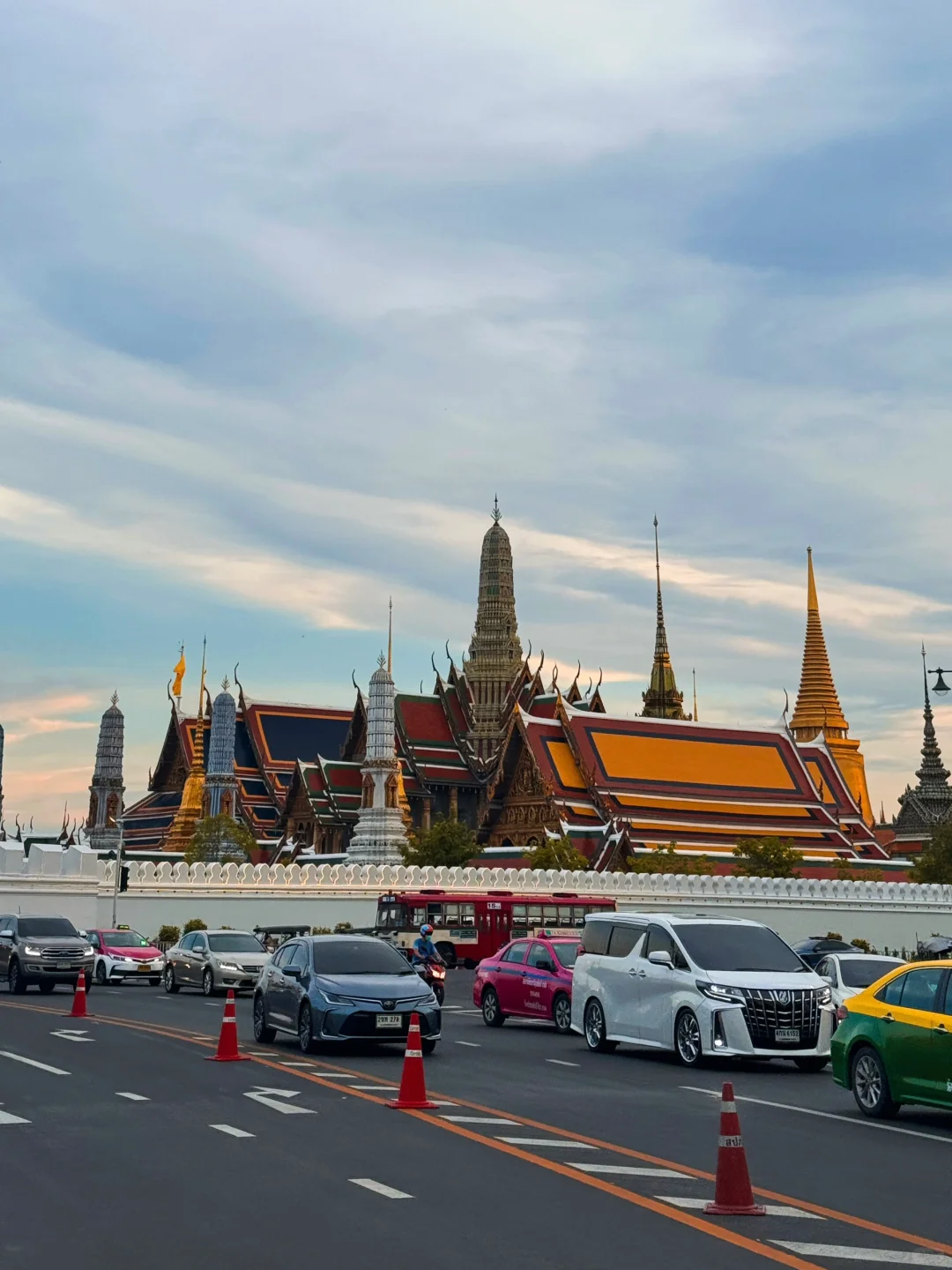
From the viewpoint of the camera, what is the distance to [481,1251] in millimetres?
8000

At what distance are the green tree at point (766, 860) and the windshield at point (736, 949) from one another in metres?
46.2

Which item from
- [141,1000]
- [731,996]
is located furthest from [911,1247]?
[141,1000]

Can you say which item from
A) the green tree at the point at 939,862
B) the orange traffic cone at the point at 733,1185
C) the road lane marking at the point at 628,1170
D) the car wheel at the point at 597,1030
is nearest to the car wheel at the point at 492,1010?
the car wheel at the point at 597,1030

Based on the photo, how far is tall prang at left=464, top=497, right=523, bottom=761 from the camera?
85875 millimetres

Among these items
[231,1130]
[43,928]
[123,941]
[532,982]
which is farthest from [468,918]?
[231,1130]

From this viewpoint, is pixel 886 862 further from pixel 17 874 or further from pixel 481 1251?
pixel 481 1251

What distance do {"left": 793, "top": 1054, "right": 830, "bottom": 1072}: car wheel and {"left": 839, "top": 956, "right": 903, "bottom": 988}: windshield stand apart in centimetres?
325

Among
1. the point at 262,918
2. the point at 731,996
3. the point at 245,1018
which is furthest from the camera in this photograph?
the point at 262,918

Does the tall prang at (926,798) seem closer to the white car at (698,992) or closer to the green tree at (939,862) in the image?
the green tree at (939,862)

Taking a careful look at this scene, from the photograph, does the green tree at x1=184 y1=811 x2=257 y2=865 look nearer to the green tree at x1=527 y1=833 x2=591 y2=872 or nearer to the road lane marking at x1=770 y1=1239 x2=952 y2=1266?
the green tree at x1=527 y1=833 x2=591 y2=872

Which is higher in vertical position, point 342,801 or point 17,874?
point 342,801

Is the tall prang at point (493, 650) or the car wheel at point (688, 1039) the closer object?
the car wheel at point (688, 1039)

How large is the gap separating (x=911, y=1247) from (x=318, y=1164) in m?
3.89

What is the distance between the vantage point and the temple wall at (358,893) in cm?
4559
